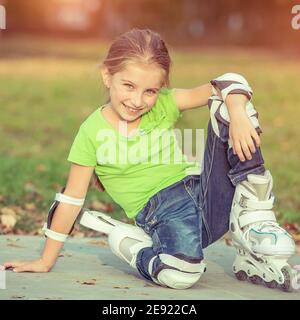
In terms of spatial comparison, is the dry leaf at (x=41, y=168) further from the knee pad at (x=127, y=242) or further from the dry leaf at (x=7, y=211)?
the knee pad at (x=127, y=242)

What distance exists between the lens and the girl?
3.81m

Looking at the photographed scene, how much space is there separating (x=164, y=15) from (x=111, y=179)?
96.4ft

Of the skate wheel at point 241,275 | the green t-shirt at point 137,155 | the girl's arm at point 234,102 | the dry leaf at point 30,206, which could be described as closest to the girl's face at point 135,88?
the green t-shirt at point 137,155

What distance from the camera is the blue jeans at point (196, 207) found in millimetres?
3840

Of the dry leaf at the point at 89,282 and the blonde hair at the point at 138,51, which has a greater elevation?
the blonde hair at the point at 138,51

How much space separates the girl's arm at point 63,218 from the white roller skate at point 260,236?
0.65 meters

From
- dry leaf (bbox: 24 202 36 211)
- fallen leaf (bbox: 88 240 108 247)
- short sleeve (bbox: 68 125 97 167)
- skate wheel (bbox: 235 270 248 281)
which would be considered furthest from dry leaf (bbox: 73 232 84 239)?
skate wheel (bbox: 235 270 248 281)

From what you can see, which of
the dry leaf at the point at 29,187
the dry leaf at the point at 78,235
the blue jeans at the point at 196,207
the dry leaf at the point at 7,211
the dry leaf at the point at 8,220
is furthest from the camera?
the dry leaf at the point at 29,187

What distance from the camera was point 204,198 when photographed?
13.3 feet

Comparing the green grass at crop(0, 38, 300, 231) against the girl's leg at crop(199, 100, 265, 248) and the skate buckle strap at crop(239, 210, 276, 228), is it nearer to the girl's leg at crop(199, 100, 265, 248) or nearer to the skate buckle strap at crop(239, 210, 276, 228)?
the girl's leg at crop(199, 100, 265, 248)

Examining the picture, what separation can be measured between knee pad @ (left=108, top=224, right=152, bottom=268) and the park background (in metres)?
0.22

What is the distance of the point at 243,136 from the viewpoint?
147 inches
